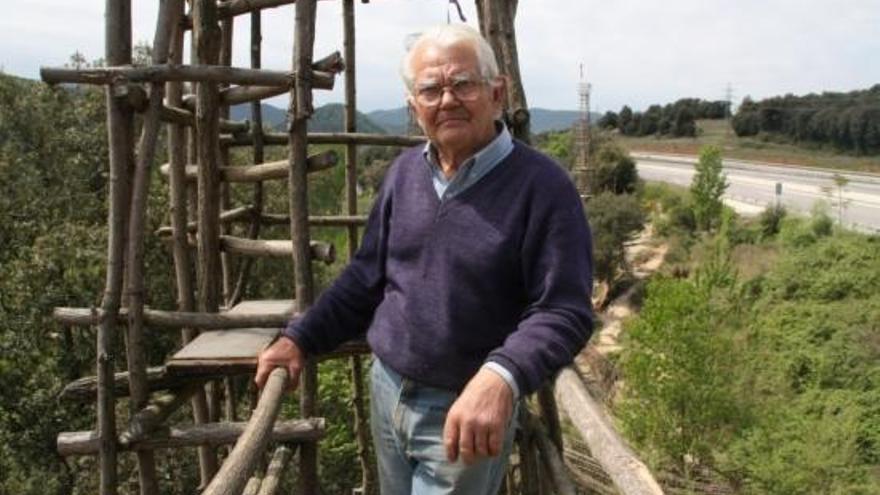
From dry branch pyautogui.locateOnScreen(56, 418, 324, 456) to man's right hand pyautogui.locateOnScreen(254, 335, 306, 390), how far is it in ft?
2.29

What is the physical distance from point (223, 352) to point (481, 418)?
5.38 ft

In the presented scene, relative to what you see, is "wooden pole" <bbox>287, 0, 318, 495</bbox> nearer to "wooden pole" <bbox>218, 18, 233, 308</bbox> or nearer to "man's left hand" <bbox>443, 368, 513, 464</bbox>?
"wooden pole" <bbox>218, 18, 233, 308</bbox>

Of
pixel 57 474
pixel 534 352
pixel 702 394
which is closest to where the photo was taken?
pixel 534 352

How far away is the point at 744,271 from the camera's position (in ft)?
81.6

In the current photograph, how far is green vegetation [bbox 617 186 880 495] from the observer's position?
14914 mm

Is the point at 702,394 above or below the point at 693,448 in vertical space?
above

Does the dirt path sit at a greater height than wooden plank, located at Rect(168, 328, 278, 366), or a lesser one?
lesser

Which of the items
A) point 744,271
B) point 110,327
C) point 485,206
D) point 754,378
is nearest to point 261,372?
point 485,206

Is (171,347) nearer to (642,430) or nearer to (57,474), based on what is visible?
(57,474)

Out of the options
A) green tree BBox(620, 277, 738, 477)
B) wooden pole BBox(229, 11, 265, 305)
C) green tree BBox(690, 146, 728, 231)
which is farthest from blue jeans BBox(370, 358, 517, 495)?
green tree BBox(690, 146, 728, 231)

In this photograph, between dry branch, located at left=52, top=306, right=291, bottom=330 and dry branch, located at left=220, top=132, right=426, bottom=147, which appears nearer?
dry branch, located at left=52, top=306, right=291, bottom=330

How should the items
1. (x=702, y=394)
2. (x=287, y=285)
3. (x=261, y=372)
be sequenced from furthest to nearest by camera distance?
(x=702, y=394)
(x=287, y=285)
(x=261, y=372)

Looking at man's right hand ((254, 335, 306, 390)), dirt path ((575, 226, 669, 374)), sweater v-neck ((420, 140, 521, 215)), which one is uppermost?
sweater v-neck ((420, 140, 521, 215))

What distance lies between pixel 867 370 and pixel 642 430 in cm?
513
